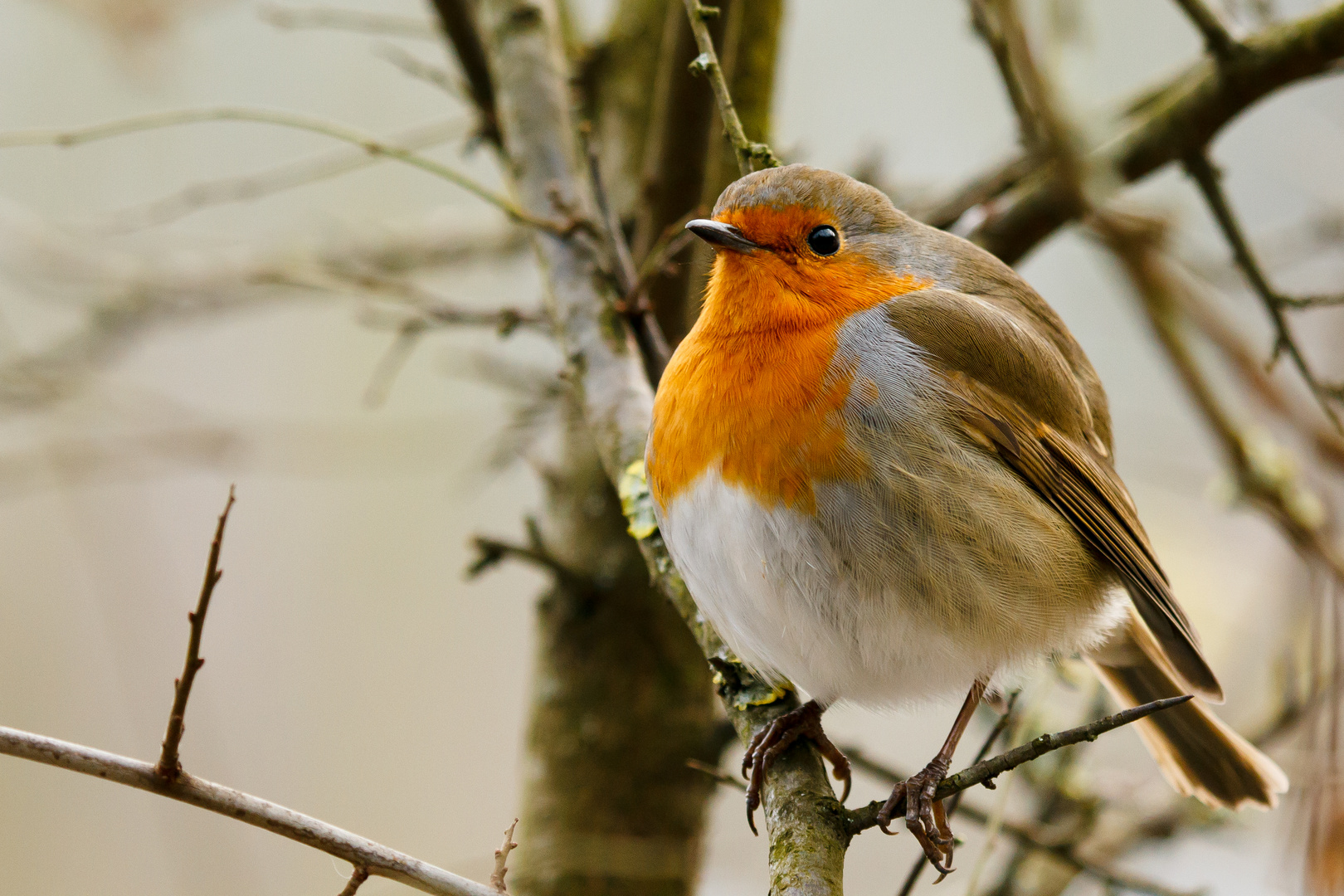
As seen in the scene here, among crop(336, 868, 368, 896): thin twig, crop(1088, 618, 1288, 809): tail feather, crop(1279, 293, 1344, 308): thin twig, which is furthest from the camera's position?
crop(1088, 618, 1288, 809): tail feather

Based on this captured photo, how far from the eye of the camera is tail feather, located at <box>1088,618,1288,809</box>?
2422 millimetres

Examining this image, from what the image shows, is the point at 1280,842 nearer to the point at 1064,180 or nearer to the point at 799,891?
the point at 799,891

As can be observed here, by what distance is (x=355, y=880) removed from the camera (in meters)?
1.22

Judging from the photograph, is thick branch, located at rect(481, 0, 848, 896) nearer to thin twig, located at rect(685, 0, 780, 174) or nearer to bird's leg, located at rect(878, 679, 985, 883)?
bird's leg, located at rect(878, 679, 985, 883)

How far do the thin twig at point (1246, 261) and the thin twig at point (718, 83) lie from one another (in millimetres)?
1027

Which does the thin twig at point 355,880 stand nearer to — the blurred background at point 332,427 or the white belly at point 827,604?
the white belly at point 827,604

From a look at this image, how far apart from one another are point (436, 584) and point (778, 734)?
4.22m

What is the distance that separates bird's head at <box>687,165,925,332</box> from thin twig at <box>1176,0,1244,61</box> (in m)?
0.73

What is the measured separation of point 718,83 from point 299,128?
951 mm

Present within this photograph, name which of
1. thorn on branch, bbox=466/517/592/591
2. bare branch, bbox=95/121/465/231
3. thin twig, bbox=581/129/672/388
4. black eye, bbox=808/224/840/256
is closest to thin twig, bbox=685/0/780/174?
black eye, bbox=808/224/840/256

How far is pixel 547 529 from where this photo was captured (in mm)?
3020

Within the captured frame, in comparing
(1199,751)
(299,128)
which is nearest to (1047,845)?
(1199,751)

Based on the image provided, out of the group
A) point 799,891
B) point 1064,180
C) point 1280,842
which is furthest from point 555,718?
point 1064,180

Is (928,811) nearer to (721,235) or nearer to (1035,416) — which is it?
(1035,416)
